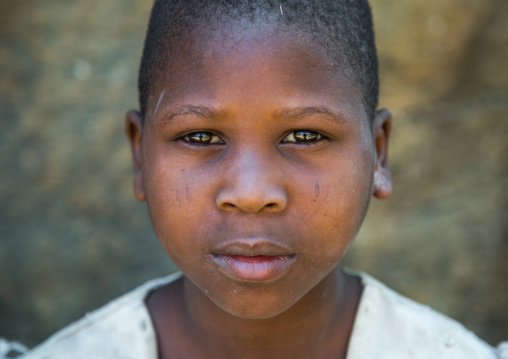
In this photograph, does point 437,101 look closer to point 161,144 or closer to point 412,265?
point 412,265

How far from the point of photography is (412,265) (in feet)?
9.12

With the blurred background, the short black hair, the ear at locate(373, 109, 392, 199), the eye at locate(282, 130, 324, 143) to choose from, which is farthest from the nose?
the blurred background

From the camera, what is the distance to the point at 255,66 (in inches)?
57.4

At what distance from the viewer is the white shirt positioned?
6.02 ft

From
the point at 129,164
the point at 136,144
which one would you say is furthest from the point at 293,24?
the point at 129,164

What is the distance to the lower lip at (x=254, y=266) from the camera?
147 cm

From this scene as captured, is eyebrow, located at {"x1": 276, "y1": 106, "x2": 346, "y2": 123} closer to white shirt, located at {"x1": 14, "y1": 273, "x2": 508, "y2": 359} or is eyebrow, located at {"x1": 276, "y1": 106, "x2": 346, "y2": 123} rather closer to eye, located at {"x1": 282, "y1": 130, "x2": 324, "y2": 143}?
eye, located at {"x1": 282, "y1": 130, "x2": 324, "y2": 143}

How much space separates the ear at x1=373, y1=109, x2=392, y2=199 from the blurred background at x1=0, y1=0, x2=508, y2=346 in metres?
0.87

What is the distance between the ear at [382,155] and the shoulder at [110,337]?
2.62ft

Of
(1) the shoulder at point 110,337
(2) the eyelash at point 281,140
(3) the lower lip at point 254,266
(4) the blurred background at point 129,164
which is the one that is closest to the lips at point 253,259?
(3) the lower lip at point 254,266

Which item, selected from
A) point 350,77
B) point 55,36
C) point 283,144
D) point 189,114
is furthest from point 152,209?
point 55,36

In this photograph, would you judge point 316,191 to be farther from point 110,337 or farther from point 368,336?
point 110,337

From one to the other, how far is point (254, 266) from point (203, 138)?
0.34 metres

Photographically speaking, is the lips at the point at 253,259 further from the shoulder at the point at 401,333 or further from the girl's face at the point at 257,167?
the shoulder at the point at 401,333
